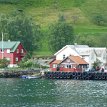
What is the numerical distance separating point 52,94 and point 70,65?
151ft

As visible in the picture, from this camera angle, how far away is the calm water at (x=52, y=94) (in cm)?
8806

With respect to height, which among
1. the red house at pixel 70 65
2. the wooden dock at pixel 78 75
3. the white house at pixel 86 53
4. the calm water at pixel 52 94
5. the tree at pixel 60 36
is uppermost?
the tree at pixel 60 36

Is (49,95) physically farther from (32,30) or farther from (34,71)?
(32,30)

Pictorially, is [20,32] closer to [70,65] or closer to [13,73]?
[70,65]

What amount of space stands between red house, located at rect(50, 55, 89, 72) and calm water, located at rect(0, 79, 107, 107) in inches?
719

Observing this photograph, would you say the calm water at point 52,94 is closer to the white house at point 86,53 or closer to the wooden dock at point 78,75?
the wooden dock at point 78,75

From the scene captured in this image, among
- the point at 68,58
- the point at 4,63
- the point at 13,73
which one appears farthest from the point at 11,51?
the point at 13,73

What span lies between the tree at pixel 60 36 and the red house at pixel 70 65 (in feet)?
91.9

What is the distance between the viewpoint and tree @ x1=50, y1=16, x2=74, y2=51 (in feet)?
579

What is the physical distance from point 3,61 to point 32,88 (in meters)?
40.0

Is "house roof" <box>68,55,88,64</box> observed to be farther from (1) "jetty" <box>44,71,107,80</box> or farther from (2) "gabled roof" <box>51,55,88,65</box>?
(1) "jetty" <box>44,71,107,80</box>

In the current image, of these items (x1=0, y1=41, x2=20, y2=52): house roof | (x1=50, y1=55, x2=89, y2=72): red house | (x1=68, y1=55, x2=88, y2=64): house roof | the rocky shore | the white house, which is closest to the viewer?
the rocky shore

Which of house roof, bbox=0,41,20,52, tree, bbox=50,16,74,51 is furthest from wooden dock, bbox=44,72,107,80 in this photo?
tree, bbox=50,16,74,51

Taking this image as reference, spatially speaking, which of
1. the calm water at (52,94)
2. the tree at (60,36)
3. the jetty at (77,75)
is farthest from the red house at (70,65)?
the tree at (60,36)
